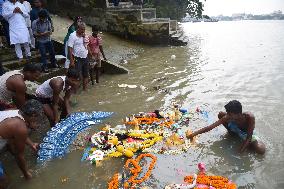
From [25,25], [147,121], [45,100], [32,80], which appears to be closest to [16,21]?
[25,25]

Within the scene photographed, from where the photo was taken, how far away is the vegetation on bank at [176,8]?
81.8ft

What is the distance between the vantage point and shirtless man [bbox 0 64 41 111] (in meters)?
5.54

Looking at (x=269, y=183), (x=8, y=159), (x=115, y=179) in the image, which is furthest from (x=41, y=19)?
(x=269, y=183)

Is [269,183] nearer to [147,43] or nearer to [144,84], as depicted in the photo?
[144,84]

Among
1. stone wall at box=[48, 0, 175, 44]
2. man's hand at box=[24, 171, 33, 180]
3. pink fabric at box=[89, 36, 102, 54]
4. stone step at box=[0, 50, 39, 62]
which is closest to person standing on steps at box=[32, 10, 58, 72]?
stone step at box=[0, 50, 39, 62]

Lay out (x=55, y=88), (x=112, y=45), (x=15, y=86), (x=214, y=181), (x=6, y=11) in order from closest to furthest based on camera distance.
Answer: (x=214, y=181) → (x=15, y=86) → (x=55, y=88) → (x=6, y=11) → (x=112, y=45)

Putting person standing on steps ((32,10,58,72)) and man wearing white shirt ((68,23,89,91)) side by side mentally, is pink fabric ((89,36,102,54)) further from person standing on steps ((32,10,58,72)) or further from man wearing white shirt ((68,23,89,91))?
person standing on steps ((32,10,58,72))

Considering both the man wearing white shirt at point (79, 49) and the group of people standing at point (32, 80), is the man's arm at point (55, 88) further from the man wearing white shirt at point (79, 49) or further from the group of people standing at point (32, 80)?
the man wearing white shirt at point (79, 49)

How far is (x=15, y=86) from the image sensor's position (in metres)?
5.52

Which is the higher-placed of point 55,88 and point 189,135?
point 55,88

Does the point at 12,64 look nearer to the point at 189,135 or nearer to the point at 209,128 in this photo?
the point at 189,135

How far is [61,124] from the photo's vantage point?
21.5ft

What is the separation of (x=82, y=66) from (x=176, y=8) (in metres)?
19.9

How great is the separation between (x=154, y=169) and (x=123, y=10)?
1259cm
